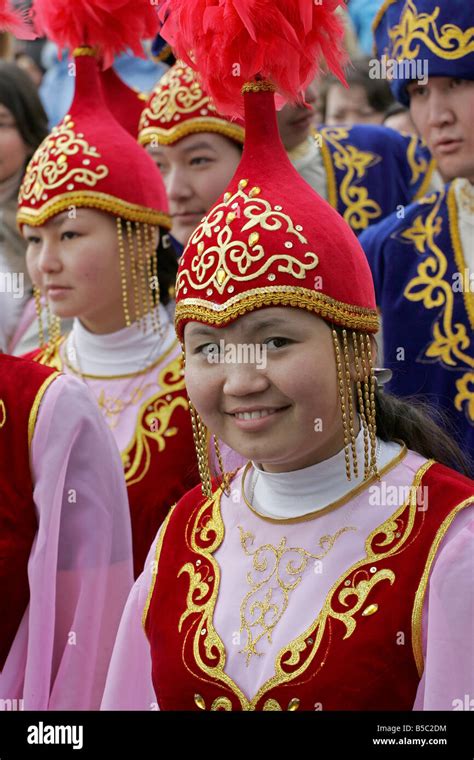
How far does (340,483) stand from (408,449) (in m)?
0.17

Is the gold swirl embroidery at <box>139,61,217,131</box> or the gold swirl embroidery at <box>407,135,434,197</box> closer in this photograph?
the gold swirl embroidery at <box>139,61,217,131</box>

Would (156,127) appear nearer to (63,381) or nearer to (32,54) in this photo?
(63,381)

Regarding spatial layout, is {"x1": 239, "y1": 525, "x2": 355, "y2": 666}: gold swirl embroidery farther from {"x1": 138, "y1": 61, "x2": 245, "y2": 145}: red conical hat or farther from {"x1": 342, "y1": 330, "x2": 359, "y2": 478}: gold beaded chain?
{"x1": 138, "y1": 61, "x2": 245, "y2": 145}: red conical hat

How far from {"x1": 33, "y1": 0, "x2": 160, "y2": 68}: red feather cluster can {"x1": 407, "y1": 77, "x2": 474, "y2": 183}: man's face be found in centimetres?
78

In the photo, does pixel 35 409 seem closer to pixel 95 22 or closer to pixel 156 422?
pixel 156 422

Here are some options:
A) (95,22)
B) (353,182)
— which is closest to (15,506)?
(95,22)

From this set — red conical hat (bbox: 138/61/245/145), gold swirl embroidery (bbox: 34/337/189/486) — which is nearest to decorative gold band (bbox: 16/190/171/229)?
gold swirl embroidery (bbox: 34/337/189/486)

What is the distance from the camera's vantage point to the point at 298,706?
255cm

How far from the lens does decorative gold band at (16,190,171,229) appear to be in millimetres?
3877

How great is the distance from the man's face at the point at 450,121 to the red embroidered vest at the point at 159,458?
2.95 feet

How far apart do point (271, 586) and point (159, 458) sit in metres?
1.25

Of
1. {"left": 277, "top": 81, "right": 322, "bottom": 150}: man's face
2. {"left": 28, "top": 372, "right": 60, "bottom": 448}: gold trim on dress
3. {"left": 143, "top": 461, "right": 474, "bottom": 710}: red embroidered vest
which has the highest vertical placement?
{"left": 277, "top": 81, "right": 322, "bottom": 150}: man's face

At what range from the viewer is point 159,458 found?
3904 mm

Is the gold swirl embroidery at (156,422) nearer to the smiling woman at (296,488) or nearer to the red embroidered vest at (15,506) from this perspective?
the red embroidered vest at (15,506)
